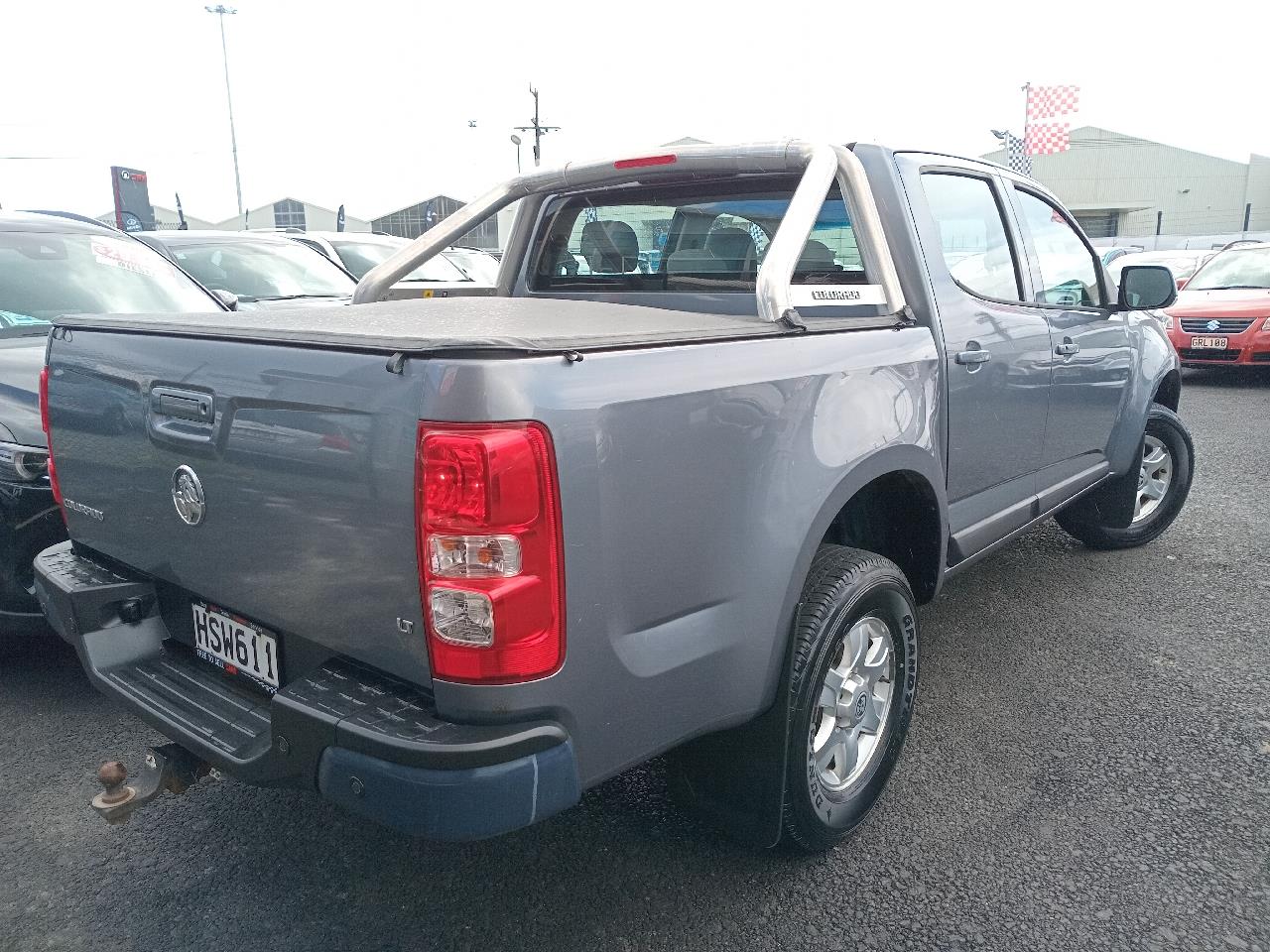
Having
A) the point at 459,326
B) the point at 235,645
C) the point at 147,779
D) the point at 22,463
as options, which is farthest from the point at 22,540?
the point at 459,326

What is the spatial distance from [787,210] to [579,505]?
138 centimetres

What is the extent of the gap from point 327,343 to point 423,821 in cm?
88

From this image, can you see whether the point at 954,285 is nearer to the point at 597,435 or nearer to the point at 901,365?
the point at 901,365

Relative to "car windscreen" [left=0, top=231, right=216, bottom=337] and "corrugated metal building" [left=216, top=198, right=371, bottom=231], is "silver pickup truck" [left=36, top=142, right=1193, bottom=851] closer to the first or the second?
"car windscreen" [left=0, top=231, right=216, bottom=337]

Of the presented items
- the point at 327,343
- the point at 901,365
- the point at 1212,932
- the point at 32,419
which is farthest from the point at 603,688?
the point at 32,419

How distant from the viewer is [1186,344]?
1090cm

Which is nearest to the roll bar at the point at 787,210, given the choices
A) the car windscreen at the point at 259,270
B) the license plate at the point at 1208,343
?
the car windscreen at the point at 259,270

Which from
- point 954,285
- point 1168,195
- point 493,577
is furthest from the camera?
point 1168,195

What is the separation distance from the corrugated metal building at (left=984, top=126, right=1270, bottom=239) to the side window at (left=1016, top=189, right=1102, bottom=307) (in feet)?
177

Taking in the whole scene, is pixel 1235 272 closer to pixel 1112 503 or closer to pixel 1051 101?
pixel 1112 503

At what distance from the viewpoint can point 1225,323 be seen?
10672 millimetres

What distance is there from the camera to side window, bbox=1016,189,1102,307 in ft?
12.4

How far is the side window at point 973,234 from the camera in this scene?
3.15 meters

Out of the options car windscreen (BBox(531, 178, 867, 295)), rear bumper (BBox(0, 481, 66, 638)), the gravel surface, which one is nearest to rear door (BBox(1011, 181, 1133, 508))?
the gravel surface
